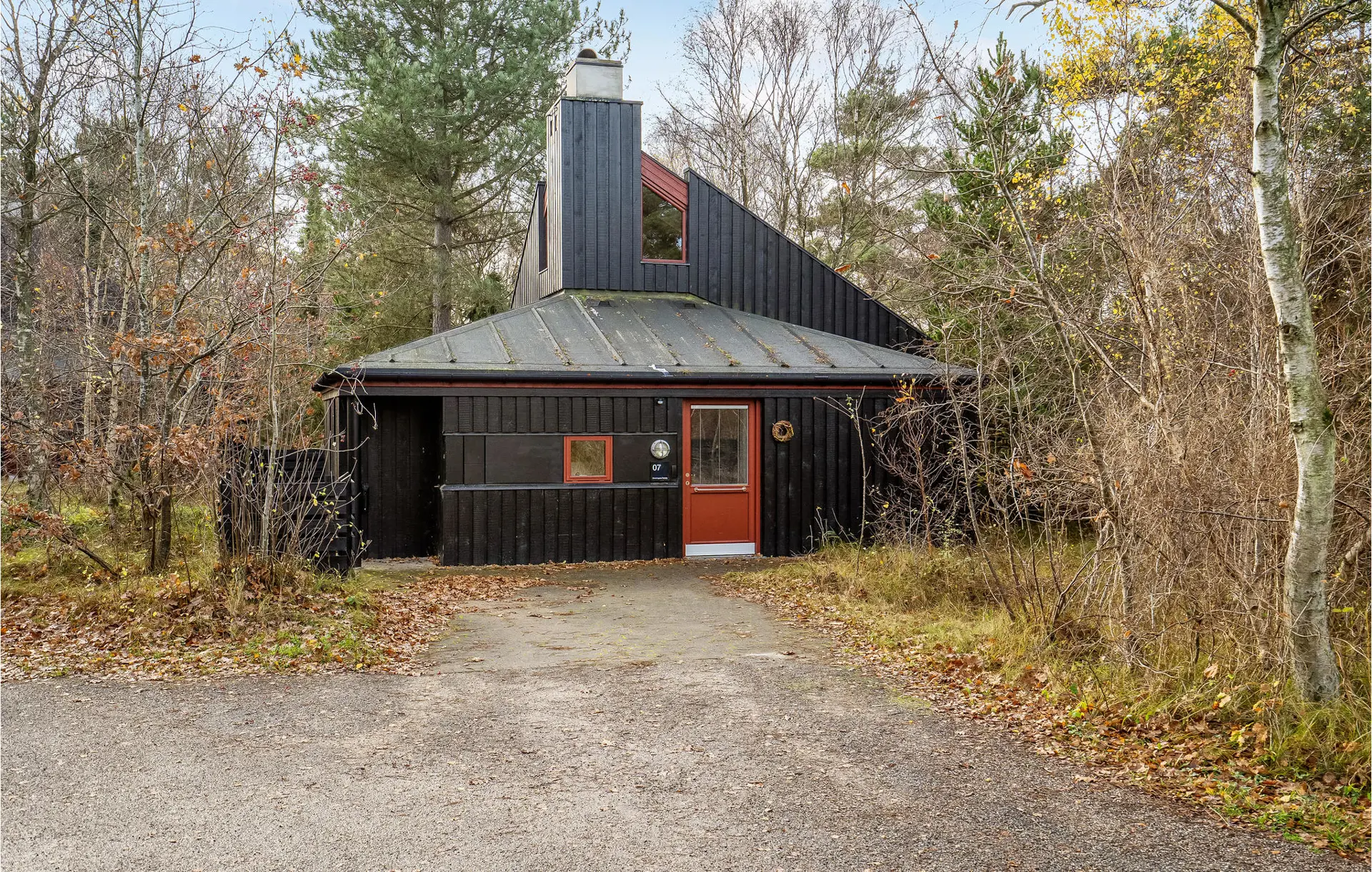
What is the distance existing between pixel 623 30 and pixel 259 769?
19.8 m

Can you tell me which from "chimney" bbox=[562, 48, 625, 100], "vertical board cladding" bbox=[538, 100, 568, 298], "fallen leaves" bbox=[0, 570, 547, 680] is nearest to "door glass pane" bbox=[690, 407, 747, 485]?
"vertical board cladding" bbox=[538, 100, 568, 298]

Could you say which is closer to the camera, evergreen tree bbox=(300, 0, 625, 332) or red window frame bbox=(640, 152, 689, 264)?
red window frame bbox=(640, 152, 689, 264)

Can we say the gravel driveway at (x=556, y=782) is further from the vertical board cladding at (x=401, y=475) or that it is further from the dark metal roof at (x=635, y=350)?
the vertical board cladding at (x=401, y=475)

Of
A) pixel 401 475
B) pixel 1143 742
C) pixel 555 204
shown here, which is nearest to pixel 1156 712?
pixel 1143 742

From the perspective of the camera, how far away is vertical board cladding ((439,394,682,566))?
39.3 ft

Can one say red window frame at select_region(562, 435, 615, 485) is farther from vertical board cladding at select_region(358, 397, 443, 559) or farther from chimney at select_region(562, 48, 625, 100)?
chimney at select_region(562, 48, 625, 100)

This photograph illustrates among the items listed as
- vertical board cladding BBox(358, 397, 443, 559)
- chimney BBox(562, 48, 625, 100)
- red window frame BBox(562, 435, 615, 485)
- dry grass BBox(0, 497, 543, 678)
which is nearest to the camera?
dry grass BBox(0, 497, 543, 678)

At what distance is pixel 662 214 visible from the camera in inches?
598

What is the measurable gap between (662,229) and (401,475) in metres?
5.55

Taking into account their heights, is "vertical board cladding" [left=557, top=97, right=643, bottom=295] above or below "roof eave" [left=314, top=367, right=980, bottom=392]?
above

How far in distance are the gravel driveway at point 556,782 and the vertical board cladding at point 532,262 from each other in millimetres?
10758

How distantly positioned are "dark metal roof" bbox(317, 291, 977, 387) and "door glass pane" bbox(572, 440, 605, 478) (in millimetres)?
914

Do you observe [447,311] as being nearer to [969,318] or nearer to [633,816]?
[969,318]

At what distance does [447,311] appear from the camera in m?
22.4
